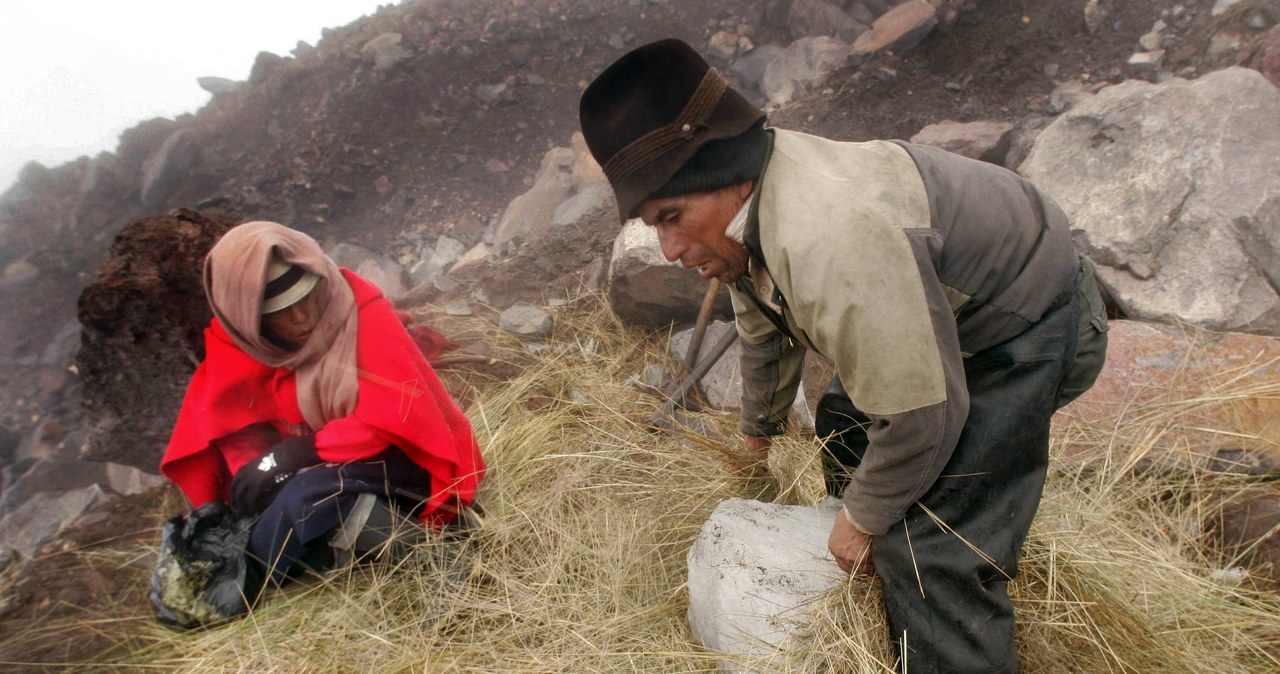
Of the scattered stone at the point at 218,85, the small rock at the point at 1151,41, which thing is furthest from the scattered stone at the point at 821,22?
the scattered stone at the point at 218,85

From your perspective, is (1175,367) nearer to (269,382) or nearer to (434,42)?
(269,382)

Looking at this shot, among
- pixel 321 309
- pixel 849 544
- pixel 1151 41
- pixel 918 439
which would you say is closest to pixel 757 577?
pixel 849 544

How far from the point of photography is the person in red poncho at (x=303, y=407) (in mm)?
2262

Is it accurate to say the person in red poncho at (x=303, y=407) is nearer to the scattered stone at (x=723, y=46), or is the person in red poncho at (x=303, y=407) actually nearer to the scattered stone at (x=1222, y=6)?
the scattered stone at (x=723, y=46)

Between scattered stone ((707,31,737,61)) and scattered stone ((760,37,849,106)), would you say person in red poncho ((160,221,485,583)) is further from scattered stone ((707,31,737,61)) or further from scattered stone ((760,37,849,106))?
scattered stone ((707,31,737,61))

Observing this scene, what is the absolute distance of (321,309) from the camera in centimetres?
236

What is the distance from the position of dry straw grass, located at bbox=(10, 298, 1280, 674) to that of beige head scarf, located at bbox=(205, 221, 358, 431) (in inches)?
26.7

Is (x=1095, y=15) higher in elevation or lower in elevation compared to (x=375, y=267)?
higher

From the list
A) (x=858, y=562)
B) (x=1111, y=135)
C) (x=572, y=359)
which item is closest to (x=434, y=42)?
(x=572, y=359)

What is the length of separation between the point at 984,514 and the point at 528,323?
316 cm

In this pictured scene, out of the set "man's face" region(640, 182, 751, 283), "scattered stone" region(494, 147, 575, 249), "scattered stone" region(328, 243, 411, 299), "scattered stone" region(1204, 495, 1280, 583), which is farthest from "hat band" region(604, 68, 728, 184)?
"scattered stone" region(328, 243, 411, 299)

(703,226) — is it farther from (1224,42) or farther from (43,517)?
(1224,42)

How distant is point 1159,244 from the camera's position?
3.32 meters

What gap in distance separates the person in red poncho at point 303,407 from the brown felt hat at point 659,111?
1.27m
